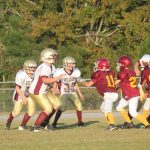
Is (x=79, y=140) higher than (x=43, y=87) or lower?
lower

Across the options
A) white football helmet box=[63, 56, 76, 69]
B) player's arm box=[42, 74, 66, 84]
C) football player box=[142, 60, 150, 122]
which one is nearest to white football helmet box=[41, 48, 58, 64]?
player's arm box=[42, 74, 66, 84]

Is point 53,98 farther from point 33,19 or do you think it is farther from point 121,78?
point 33,19

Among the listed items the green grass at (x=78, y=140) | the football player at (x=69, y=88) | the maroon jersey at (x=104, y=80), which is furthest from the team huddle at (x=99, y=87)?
the green grass at (x=78, y=140)

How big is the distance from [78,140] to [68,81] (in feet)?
14.4

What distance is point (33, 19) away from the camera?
3158 centimetres

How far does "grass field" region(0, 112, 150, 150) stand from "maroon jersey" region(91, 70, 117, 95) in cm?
96

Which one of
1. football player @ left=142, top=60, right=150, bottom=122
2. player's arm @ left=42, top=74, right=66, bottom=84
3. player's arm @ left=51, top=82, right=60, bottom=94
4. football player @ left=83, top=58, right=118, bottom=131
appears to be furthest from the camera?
player's arm @ left=51, top=82, right=60, bottom=94

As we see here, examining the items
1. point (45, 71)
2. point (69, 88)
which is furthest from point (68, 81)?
point (45, 71)

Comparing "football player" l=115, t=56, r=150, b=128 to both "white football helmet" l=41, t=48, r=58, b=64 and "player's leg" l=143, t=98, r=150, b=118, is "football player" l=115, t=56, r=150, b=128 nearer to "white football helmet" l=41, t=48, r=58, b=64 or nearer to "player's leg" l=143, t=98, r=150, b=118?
"player's leg" l=143, t=98, r=150, b=118

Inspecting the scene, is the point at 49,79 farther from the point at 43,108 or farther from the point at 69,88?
the point at 69,88

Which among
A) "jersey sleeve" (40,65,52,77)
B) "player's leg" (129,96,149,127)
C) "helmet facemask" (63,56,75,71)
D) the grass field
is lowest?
the grass field

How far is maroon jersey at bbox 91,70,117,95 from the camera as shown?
14492mm

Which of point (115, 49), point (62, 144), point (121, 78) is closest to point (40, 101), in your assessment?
point (121, 78)

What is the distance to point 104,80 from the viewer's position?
14508mm
